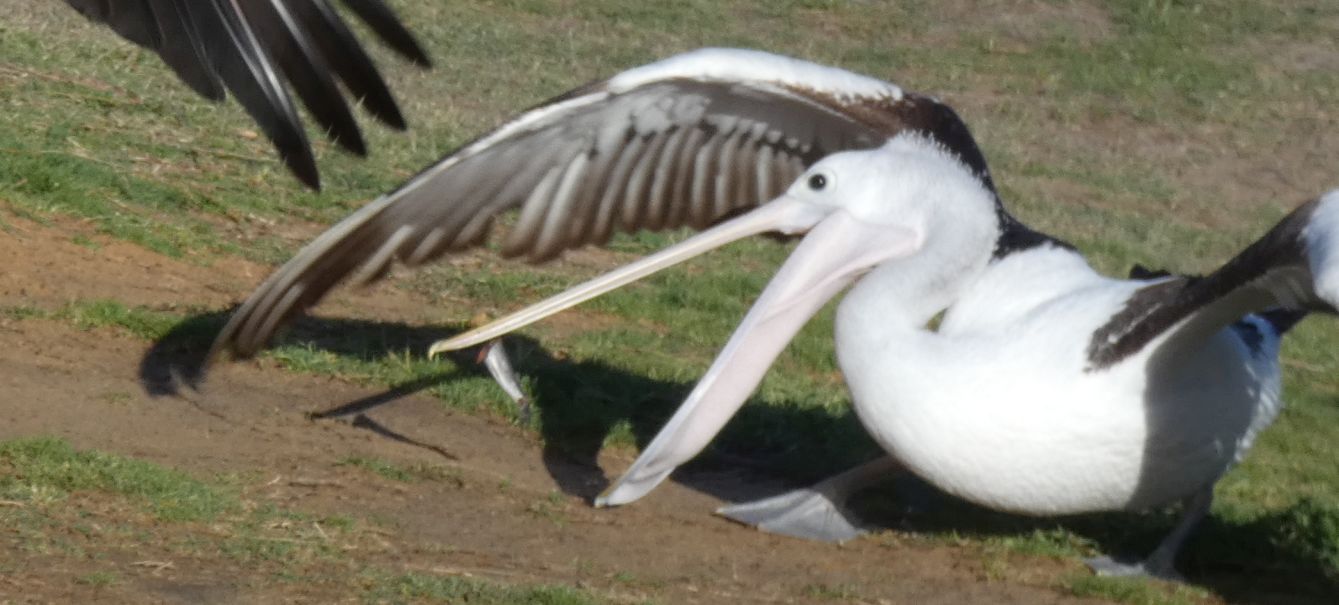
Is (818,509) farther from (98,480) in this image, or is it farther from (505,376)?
(98,480)

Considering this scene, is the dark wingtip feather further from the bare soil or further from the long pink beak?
the long pink beak

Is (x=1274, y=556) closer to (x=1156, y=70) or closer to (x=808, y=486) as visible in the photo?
(x=808, y=486)

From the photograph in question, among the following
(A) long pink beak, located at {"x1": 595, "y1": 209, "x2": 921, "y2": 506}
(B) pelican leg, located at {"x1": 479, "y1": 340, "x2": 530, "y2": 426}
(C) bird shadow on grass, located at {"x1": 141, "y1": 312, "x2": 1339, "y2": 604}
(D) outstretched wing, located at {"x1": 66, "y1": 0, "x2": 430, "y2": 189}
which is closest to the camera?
(D) outstretched wing, located at {"x1": 66, "y1": 0, "x2": 430, "y2": 189}

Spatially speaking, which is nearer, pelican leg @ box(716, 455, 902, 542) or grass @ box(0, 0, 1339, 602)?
pelican leg @ box(716, 455, 902, 542)

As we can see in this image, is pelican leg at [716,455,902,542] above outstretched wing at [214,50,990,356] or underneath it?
underneath

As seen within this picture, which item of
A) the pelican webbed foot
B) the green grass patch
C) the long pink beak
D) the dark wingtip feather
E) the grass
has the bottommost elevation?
the grass

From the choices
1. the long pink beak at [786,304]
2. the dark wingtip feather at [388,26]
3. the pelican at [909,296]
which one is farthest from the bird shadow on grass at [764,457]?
the dark wingtip feather at [388,26]

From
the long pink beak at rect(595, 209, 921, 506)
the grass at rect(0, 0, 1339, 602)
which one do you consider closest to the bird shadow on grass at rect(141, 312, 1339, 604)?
the grass at rect(0, 0, 1339, 602)

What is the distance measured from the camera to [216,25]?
3314 mm

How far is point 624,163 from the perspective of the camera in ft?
20.9

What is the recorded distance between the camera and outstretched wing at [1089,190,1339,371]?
183 inches

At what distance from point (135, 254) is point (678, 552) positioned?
2.75 m

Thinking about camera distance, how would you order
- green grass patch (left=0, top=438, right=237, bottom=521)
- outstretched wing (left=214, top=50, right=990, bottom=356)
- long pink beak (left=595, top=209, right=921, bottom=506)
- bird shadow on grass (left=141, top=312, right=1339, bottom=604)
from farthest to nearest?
bird shadow on grass (left=141, top=312, right=1339, bottom=604)
outstretched wing (left=214, top=50, right=990, bottom=356)
long pink beak (left=595, top=209, right=921, bottom=506)
green grass patch (left=0, top=438, right=237, bottom=521)

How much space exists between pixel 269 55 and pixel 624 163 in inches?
123
